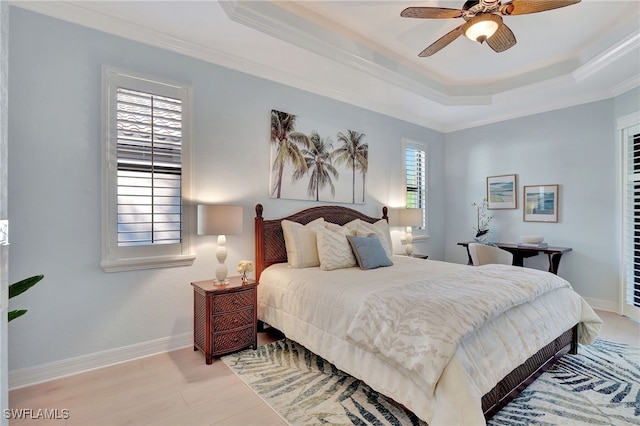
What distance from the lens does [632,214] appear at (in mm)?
3816

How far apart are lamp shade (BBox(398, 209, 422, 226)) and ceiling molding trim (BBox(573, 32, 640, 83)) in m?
2.41

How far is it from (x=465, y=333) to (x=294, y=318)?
1422mm

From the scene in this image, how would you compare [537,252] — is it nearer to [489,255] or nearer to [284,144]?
[489,255]

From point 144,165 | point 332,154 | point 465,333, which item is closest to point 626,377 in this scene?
point 465,333

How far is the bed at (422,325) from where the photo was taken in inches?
65.4

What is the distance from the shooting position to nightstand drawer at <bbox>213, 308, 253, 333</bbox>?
8.94 feet

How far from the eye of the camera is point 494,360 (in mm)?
1826

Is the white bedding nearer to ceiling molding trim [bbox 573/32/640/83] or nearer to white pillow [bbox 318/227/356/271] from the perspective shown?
white pillow [bbox 318/227/356/271]

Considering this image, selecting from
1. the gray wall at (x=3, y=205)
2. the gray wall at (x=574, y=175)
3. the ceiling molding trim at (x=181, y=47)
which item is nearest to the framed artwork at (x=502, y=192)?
the gray wall at (x=574, y=175)

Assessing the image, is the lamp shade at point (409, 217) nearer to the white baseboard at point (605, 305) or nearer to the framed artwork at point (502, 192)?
the framed artwork at point (502, 192)

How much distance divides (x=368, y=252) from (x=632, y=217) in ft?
10.6

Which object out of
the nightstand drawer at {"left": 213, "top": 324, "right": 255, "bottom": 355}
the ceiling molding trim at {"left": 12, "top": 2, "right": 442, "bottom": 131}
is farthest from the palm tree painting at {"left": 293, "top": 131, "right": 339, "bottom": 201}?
the nightstand drawer at {"left": 213, "top": 324, "right": 255, "bottom": 355}

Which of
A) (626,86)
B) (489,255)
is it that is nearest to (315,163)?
(489,255)

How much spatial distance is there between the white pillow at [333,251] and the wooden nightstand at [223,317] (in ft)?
2.35
